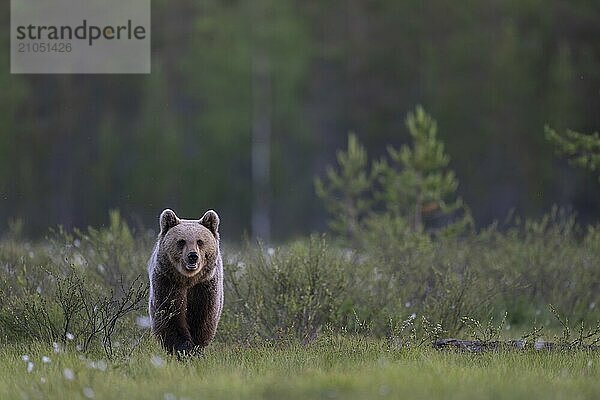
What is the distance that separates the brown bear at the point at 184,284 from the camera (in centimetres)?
782

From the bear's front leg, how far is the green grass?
14cm

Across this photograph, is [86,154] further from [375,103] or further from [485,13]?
[485,13]

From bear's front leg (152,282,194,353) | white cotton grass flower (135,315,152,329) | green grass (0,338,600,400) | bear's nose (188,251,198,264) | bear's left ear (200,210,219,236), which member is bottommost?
white cotton grass flower (135,315,152,329)

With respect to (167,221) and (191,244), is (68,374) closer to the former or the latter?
(191,244)

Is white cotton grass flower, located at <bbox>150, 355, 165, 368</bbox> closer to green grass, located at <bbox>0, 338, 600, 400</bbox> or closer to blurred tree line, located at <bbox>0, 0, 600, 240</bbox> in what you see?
green grass, located at <bbox>0, 338, 600, 400</bbox>

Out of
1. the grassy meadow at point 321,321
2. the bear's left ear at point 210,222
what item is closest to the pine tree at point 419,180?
the grassy meadow at point 321,321

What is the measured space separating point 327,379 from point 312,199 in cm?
2431

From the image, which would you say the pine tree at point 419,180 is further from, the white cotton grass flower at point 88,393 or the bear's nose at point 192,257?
the white cotton grass flower at point 88,393

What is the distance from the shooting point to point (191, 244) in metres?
7.73

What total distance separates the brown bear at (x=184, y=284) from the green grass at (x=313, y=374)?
0.20 m

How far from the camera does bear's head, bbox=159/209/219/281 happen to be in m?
7.69

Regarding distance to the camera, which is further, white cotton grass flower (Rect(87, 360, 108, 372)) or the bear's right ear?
the bear's right ear

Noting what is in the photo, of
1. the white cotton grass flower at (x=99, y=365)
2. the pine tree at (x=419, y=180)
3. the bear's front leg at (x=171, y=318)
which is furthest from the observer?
the pine tree at (x=419, y=180)

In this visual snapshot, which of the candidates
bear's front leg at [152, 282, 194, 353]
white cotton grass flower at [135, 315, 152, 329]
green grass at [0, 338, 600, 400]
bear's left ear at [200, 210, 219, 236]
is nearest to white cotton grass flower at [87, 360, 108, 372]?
green grass at [0, 338, 600, 400]
